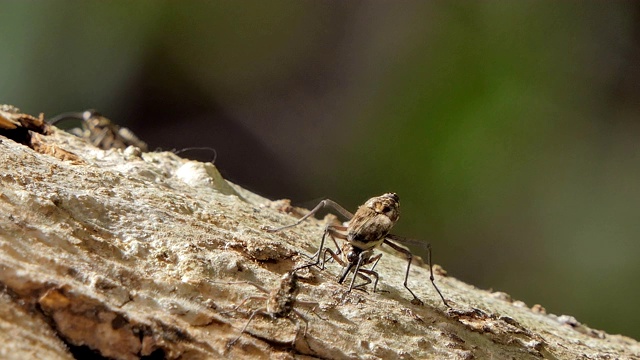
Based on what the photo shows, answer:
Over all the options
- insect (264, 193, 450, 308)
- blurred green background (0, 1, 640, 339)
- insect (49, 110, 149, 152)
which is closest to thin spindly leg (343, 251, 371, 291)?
insect (264, 193, 450, 308)

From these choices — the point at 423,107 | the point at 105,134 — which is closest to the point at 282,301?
the point at 105,134

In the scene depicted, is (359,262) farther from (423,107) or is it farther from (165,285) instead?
(423,107)

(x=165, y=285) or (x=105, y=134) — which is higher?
(x=105, y=134)

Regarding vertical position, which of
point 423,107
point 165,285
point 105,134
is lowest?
point 165,285

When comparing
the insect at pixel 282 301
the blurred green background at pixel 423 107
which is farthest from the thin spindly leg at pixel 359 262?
the blurred green background at pixel 423 107

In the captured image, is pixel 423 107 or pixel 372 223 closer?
pixel 372 223

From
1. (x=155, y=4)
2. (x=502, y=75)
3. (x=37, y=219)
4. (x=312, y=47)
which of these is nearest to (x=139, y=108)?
(x=155, y=4)
